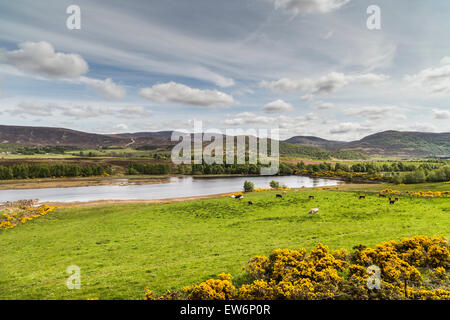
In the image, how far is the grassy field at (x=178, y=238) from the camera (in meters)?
16.2

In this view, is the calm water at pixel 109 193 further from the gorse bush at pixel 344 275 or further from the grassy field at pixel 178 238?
the gorse bush at pixel 344 275

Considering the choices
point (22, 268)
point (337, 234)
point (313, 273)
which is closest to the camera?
point (313, 273)

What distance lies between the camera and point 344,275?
1438cm

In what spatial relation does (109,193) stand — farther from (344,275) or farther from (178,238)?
(344,275)

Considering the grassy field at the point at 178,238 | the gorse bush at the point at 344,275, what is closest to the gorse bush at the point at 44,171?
the grassy field at the point at 178,238

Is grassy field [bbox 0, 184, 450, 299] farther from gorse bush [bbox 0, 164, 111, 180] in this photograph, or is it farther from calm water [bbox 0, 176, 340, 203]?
gorse bush [bbox 0, 164, 111, 180]

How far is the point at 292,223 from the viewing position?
107 ft

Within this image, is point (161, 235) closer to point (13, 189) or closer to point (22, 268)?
point (22, 268)

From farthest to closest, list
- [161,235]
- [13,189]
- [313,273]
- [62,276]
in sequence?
[13,189] < [161,235] < [62,276] < [313,273]

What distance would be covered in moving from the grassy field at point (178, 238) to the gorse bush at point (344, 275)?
2719 millimetres

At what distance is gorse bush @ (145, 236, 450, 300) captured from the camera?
1164cm

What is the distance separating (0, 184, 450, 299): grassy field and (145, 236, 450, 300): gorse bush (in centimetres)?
272

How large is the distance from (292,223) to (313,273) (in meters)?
19.7
